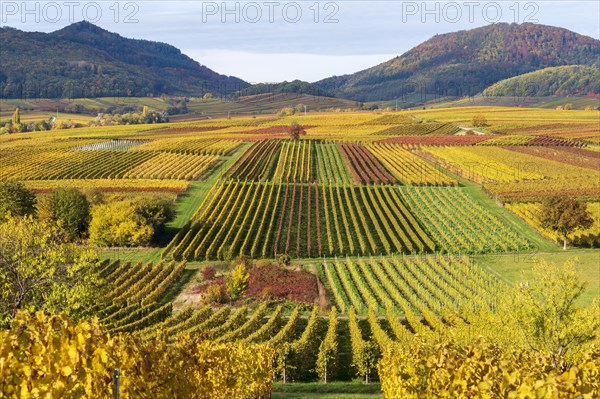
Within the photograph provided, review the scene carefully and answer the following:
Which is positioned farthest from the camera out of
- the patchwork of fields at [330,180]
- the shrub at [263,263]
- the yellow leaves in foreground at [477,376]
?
the patchwork of fields at [330,180]

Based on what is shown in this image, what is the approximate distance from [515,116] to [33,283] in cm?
18621

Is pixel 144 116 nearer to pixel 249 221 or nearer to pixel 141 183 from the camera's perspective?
pixel 141 183

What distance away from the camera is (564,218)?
53.0 meters

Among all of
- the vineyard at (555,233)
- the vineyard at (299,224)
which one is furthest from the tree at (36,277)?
the vineyard at (555,233)

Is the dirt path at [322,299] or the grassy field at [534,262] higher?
the grassy field at [534,262]

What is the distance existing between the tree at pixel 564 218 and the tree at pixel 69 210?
43.2 m

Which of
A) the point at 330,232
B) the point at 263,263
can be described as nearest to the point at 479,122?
the point at 330,232

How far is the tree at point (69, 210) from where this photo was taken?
5703 cm

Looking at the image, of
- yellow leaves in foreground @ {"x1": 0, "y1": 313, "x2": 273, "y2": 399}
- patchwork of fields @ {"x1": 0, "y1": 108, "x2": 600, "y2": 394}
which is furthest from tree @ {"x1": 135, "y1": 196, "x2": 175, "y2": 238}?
yellow leaves in foreground @ {"x1": 0, "y1": 313, "x2": 273, "y2": 399}

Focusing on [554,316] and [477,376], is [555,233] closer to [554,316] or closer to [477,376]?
[554,316]

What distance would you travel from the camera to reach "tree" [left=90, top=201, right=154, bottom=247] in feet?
180

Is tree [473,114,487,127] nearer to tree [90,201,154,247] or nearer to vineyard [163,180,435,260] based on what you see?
vineyard [163,180,435,260]

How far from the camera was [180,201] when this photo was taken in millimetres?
71562

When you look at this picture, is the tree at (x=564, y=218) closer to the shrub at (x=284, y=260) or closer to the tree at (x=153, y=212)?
the shrub at (x=284, y=260)
